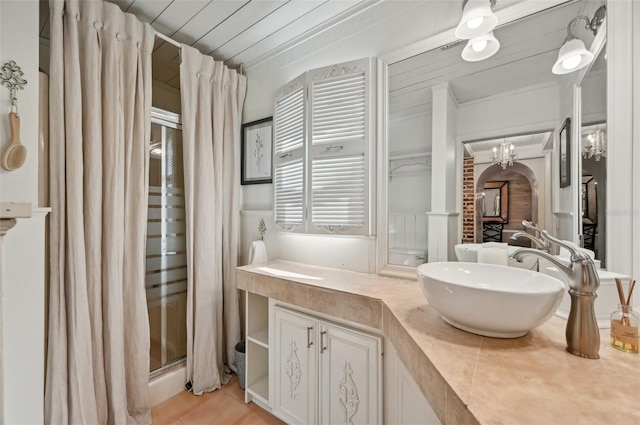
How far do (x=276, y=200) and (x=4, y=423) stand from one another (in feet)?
5.40

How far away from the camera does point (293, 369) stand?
4.93 ft

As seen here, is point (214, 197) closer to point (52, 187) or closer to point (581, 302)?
point (52, 187)

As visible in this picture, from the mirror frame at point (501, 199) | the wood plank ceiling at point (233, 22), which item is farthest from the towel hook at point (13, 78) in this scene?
the mirror frame at point (501, 199)

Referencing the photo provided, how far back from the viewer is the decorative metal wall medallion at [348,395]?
1268 mm

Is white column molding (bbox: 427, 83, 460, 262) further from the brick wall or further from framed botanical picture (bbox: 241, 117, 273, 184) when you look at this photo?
framed botanical picture (bbox: 241, 117, 273, 184)

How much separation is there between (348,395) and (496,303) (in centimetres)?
93

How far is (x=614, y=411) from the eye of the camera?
1.62 ft

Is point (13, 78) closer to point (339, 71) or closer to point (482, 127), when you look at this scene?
point (339, 71)

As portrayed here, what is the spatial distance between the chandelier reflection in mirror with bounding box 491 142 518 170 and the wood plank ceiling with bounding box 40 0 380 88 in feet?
3.67

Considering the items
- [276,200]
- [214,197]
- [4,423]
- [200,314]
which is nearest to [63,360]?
[4,423]

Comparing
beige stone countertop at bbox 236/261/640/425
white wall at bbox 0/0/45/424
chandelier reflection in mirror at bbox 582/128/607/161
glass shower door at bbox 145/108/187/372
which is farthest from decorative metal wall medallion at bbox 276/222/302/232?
chandelier reflection in mirror at bbox 582/128/607/161

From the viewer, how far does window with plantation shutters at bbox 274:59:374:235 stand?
156 centimetres

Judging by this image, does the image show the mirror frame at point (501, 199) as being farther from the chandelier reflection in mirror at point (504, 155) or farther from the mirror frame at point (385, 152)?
the mirror frame at point (385, 152)

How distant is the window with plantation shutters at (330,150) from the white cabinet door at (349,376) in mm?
577
